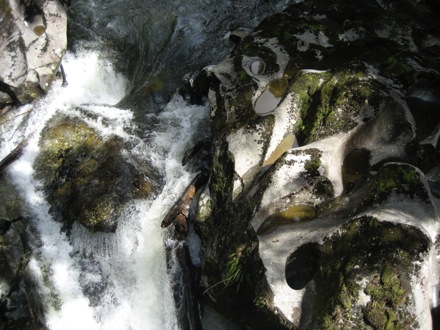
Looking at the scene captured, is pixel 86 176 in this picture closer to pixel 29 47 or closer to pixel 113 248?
pixel 113 248

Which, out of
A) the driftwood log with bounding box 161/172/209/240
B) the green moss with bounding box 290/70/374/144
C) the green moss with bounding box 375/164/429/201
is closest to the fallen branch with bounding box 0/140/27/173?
the driftwood log with bounding box 161/172/209/240

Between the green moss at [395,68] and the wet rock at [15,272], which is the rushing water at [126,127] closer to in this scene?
the wet rock at [15,272]

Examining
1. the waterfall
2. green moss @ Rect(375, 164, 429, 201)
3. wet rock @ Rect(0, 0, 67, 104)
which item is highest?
wet rock @ Rect(0, 0, 67, 104)

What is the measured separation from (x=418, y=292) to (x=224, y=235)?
2050 mm

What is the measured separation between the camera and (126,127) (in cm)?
620

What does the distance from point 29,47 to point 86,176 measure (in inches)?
97.4

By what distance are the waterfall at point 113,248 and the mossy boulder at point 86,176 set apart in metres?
0.11

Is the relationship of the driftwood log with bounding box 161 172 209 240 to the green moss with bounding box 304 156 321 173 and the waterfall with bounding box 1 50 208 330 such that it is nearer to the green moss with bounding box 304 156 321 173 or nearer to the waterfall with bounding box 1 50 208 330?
the waterfall with bounding box 1 50 208 330

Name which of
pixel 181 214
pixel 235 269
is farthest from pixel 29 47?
pixel 235 269

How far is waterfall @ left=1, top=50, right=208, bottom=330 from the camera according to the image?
4.88 meters

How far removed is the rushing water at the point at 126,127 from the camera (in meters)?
4.94

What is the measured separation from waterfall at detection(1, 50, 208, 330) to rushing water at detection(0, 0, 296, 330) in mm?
12

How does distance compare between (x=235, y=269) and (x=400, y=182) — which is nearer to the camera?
(x=400, y=182)

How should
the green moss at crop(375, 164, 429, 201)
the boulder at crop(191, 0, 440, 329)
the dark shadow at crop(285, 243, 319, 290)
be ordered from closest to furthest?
1. the boulder at crop(191, 0, 440, 329)
2. the green moss at crop(375, 164, 429, 201)
3. the dark shadow at crop(285, 243, 319, 290)
